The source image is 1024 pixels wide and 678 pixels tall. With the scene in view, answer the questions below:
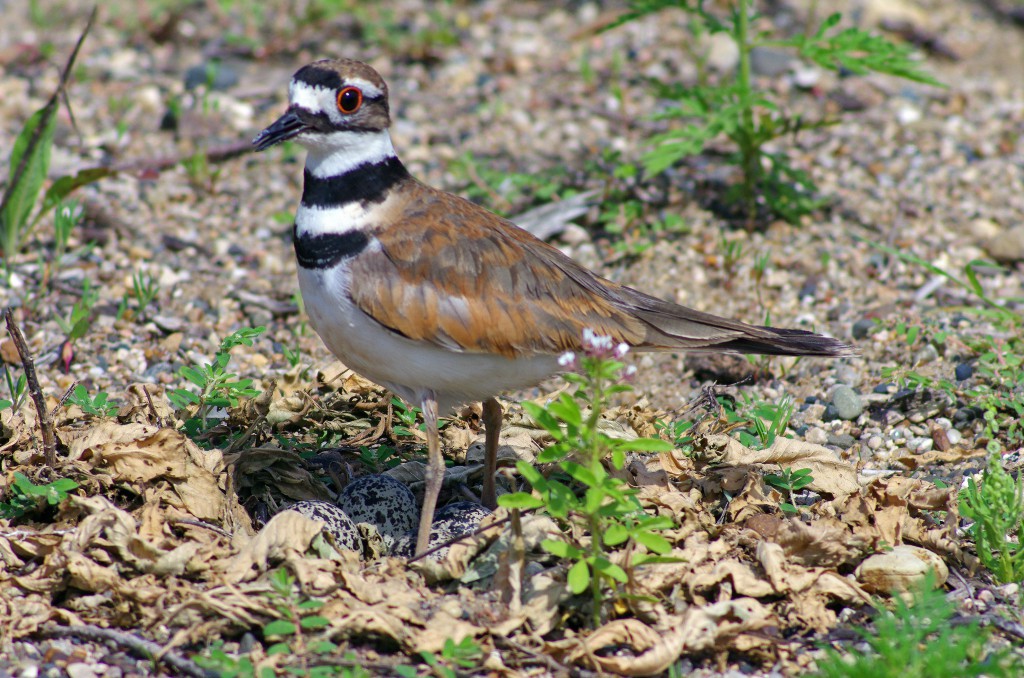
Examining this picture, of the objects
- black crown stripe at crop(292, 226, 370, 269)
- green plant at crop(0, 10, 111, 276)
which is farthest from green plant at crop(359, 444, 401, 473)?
green plant at crop(0, 10, 111, 276)

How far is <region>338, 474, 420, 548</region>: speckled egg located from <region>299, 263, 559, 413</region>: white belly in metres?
0.40

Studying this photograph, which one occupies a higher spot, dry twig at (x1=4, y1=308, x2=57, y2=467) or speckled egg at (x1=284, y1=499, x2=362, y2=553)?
dry twig at (x1=4, y1=308, x2=57, y2=467)

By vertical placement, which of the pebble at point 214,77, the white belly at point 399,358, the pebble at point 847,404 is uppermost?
the pebble at point 214,77

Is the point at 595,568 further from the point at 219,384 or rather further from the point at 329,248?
the point at 219,384

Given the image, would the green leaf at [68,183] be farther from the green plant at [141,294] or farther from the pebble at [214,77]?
the pebble at [214,77]

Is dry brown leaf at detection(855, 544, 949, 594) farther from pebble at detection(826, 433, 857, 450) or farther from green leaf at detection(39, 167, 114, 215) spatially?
green leaf at detection(39, 167, 114, 215)

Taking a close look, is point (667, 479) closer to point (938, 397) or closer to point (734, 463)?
→ point (734, 463)

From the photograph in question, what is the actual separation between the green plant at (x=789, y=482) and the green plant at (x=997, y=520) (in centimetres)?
68

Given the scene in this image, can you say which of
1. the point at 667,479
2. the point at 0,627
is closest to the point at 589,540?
the point at 667,479

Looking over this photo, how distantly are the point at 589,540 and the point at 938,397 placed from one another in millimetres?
2335

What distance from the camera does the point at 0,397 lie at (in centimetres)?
600

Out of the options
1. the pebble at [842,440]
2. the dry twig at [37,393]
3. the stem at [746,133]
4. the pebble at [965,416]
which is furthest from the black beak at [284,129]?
the pebble at [965,416]

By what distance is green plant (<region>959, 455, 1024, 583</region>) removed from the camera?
436cm

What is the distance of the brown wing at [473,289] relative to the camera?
4641 millimetres
